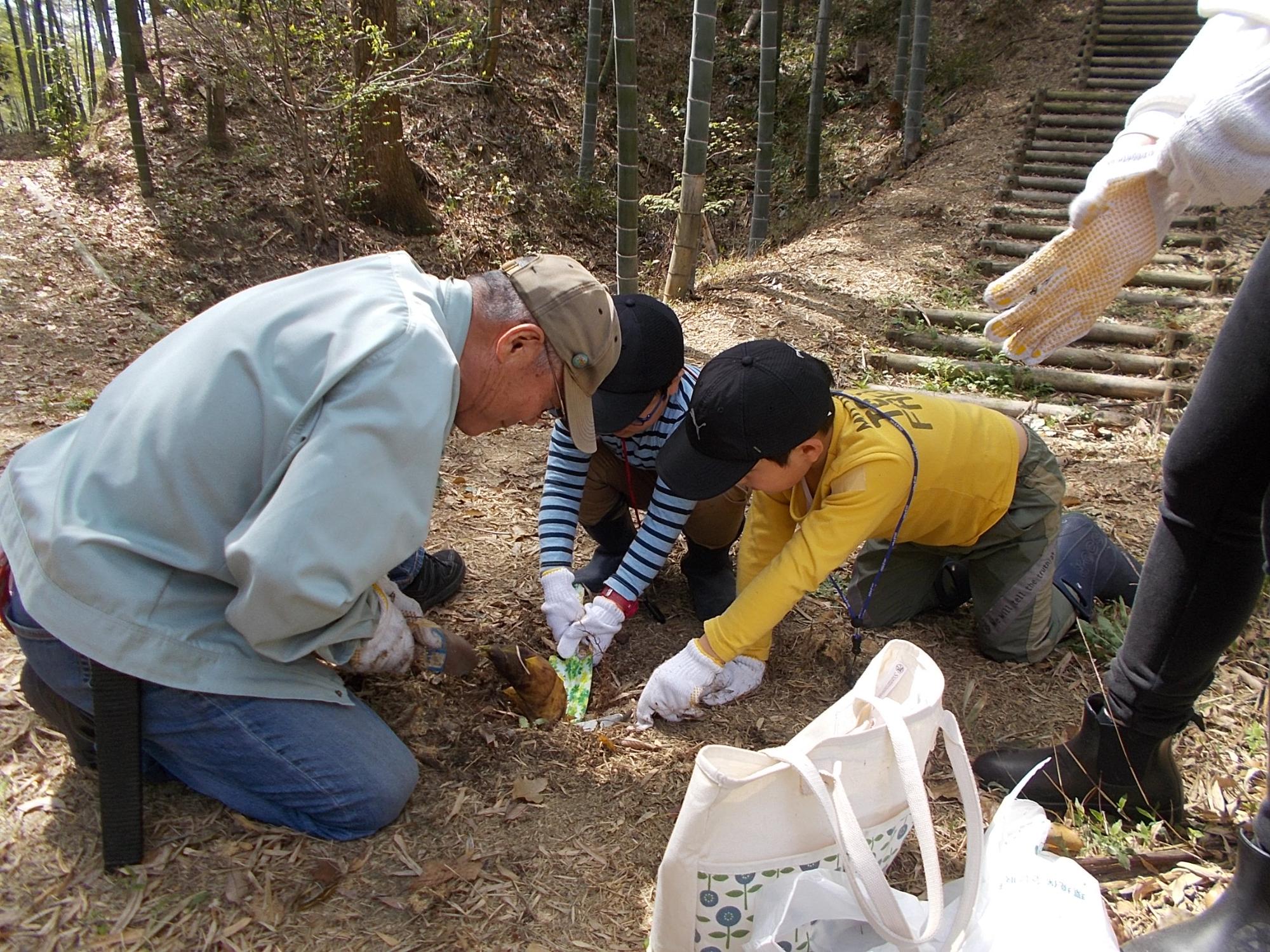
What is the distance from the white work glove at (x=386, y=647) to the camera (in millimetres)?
1915

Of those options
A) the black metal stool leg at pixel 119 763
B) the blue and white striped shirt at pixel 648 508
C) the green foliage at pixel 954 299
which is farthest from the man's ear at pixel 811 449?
the green foliage at pixel 954 299

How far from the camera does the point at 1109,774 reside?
176cm

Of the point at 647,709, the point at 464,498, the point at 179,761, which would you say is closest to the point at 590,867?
the point at 647,709

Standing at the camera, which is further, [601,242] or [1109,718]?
[601,242]

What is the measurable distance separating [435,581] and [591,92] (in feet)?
32.2

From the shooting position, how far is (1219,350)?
4.37ft

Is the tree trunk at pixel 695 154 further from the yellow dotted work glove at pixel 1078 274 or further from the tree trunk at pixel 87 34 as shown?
the tree trunk at pixel 87 34

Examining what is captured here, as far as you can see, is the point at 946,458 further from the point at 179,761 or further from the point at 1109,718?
the point at 179,761

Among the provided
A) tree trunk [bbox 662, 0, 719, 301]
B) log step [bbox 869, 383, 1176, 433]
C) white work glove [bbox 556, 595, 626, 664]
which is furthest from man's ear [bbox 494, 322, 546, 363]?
tree trunk [bbox 662, 0, 719, 301]

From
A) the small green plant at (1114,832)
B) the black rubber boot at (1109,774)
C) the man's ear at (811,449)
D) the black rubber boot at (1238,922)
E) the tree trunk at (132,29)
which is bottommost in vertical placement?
the small green plant at (1114,832)

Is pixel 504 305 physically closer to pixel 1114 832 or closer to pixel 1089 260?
pixel 1089 260

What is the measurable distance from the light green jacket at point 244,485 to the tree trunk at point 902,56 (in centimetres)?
1125

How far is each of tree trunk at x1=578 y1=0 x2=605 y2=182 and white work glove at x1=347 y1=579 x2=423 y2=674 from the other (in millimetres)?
9612

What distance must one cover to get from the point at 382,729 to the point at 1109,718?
1503mm
